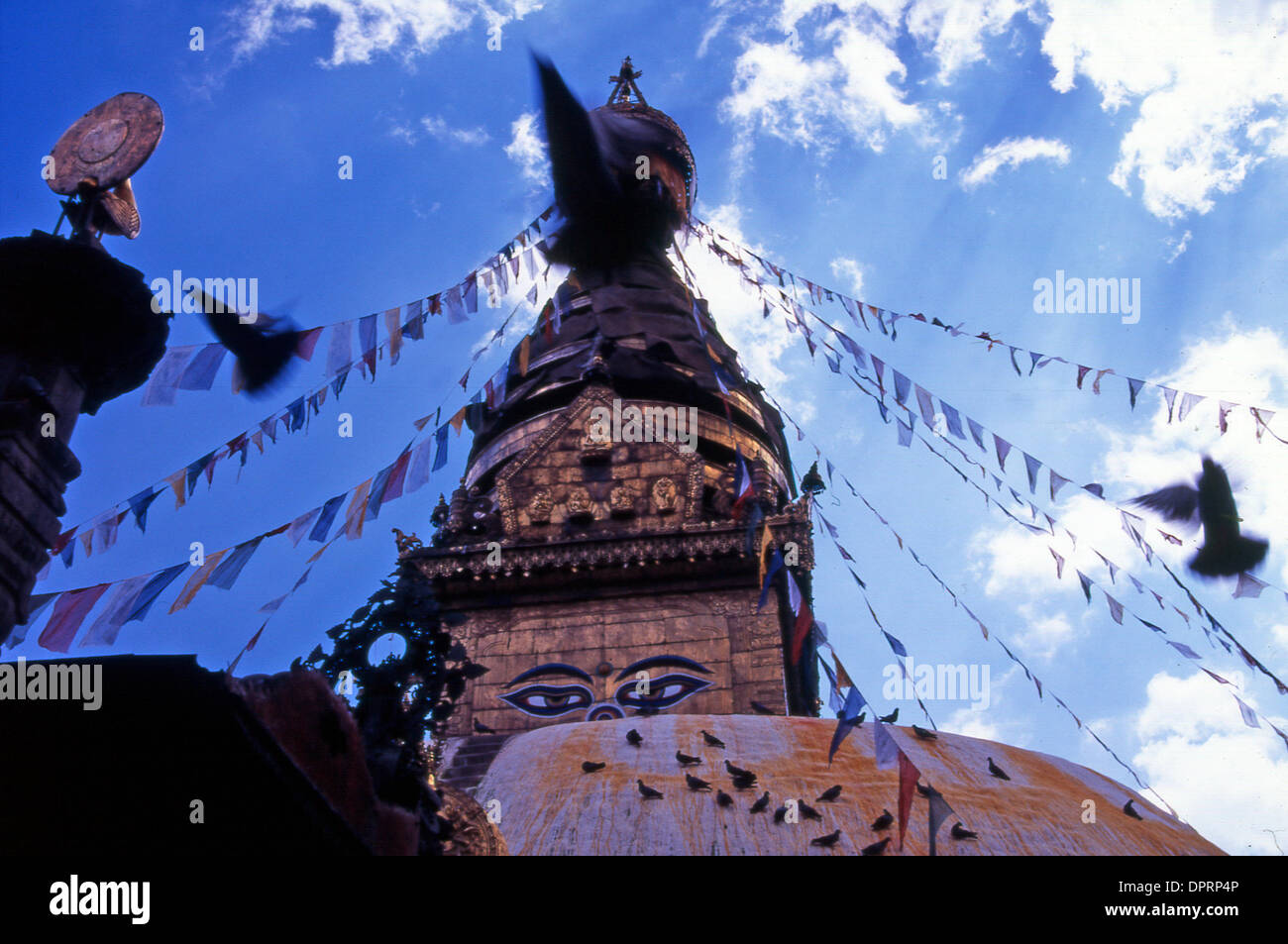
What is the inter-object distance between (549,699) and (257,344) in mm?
4688

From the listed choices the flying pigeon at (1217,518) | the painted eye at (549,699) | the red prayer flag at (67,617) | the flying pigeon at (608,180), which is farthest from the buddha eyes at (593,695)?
the flying pigeon at (608,180)

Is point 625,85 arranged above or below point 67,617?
above

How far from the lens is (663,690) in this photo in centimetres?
1129

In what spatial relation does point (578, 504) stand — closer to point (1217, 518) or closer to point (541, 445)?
point (541, 445)

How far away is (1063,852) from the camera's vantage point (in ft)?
21.1

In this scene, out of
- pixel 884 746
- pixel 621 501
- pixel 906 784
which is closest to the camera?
pixel 906 784

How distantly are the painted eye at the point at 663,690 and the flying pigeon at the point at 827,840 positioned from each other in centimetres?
462

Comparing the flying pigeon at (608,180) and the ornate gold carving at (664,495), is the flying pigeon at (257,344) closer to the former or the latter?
the ornate gold carving at (664,495)

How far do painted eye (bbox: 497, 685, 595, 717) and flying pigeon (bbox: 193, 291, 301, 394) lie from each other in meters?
4.28

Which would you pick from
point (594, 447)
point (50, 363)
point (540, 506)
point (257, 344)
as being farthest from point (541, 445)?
point (50, 363)

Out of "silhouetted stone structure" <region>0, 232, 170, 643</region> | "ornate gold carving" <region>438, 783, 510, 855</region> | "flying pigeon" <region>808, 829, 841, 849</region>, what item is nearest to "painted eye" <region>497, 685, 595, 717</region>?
"flying pigeon" <region>808, 829, 841, 849</region>

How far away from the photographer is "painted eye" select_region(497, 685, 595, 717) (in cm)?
1102

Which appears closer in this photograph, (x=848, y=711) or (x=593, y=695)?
(x=848, y=711)

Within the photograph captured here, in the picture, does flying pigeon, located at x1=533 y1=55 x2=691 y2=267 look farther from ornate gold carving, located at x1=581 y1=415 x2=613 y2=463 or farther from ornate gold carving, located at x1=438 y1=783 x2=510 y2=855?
ornate gold carving, located at x1=438 y1=783 x2=510 y2=855
